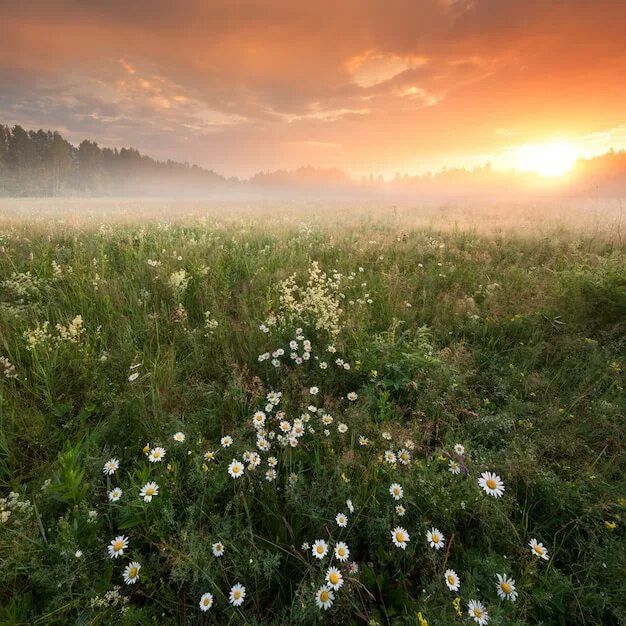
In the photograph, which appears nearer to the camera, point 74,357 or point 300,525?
point 300,525

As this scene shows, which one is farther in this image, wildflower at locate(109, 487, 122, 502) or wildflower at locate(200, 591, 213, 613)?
wildflower at locate(109, 487, 122, 502)

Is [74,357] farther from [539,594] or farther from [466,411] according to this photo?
[539,594]

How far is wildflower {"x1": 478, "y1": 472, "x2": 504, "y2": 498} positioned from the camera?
7.12 feet

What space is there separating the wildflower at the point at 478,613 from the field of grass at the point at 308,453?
Result: 0.01m

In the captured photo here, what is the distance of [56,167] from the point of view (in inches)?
3049

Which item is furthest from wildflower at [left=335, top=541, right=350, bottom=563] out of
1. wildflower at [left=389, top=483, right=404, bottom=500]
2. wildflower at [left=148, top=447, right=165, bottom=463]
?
wildflower at [left=148, top=447, right=165, bottom=463]

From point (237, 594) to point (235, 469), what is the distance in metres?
0.66

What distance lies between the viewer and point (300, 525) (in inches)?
81.7

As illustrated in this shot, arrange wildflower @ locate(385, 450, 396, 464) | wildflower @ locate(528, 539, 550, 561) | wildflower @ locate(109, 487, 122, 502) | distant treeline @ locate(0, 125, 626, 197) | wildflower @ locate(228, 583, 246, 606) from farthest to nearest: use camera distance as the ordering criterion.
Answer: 1. distant treeline @ locate(0, 125, 626, 197)
2. wildflower @ locate(385, 450, 396, 464)
3. wildflower @ locate(109, 487, 122, 502)
4. wildflower @ locate(528, 539, 550, 561)
5. wildflower @ locate(228, 583, 246, 606)

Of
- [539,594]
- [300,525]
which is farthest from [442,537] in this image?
[300,525]

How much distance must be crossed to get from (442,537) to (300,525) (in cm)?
81

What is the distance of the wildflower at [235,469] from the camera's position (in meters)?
2.21

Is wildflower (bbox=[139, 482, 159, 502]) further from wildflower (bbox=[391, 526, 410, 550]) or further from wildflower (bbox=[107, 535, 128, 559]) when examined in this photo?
wildflower (bbox=[391, 526, 410, 550])

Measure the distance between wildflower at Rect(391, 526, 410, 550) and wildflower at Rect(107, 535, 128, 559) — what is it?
1431 mm
